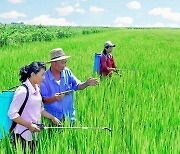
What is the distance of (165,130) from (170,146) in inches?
21.2

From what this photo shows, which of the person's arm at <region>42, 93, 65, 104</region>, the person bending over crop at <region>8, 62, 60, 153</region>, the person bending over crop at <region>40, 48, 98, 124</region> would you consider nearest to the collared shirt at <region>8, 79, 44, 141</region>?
the person bending over crop at <region>8, 62, 60, 153</region>

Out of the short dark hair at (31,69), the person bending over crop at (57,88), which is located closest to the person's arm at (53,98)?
the person bending over crop at (57,88)

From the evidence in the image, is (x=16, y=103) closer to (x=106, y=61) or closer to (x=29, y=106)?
(x=29, y=106)

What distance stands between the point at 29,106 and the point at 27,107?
0.7 inches

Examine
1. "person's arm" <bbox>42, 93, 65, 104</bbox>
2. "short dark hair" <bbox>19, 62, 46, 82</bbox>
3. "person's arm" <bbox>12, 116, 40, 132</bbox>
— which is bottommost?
"person's arm" <bbox>12, 116, 40, 132</bbox>

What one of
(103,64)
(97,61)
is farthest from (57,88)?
(97,61)

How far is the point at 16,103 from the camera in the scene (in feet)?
8.93

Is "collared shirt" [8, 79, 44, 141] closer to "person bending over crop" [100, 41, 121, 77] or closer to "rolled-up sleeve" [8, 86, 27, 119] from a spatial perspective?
"rolled-up sleeve" [8, 86, 27, 119]

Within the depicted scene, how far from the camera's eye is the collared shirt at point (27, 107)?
2.72 metres

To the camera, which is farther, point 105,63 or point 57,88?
point 105,63

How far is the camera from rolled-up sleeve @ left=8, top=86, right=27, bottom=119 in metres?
2.71

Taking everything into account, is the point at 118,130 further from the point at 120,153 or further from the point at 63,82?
the point at 63,82

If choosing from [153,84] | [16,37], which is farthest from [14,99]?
[16,37]

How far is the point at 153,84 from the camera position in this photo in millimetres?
5566
